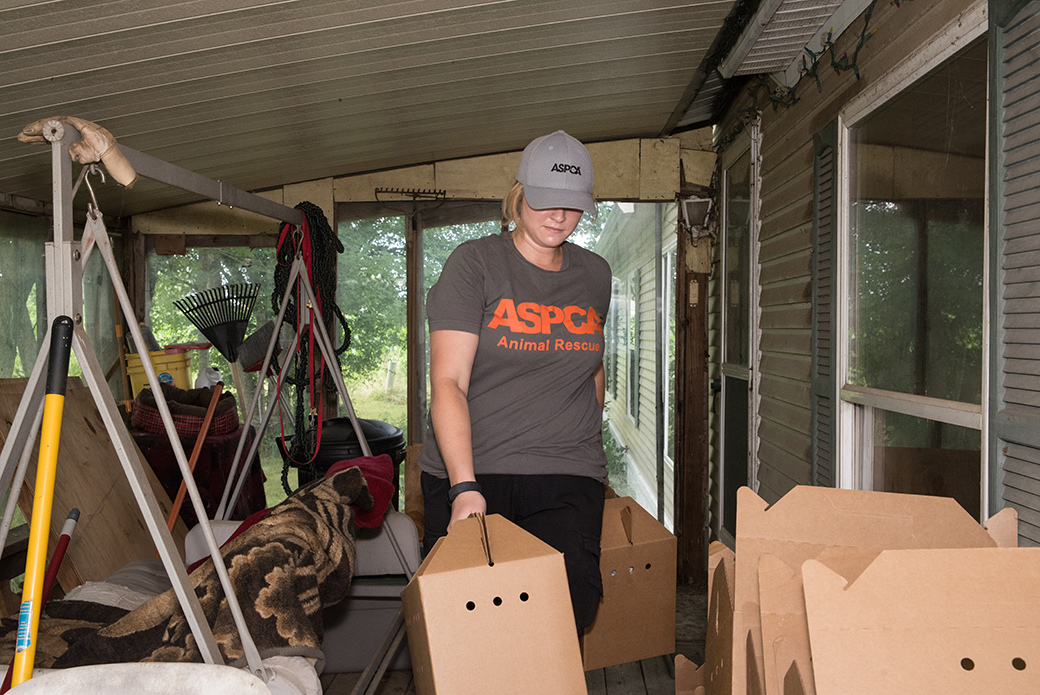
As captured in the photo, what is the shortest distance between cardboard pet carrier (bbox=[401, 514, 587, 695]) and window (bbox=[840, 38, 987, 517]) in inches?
42.3

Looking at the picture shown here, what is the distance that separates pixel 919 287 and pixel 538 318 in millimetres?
1058

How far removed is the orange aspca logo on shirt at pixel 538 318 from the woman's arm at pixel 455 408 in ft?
0.31

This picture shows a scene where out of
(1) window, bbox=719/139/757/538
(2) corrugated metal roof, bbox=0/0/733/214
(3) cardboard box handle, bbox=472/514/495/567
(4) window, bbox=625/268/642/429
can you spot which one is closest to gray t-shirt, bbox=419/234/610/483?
(3) cardboard box handle, bbox=472/514/495/567

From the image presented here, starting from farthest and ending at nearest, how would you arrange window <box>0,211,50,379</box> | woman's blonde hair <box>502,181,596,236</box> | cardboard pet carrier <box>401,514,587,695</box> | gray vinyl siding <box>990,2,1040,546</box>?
1. window <box>0,211,50,379</box>
2. woman's blonde hair <box>502,181,596,236</box>
3. gray vinyl siding <box>990,2,1040,546</box>
4. cardboard pet carrier <box>401,514,587,695</box>

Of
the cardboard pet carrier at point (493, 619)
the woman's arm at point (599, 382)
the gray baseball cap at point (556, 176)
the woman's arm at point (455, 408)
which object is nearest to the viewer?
the cardboard pet carrier at point (493, 619)

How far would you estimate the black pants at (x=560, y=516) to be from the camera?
187 centimetres

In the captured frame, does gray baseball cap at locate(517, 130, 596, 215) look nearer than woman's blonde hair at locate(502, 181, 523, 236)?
Yes

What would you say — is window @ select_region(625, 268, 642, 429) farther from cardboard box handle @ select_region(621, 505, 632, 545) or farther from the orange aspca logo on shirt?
the orange aspca logo on shirt

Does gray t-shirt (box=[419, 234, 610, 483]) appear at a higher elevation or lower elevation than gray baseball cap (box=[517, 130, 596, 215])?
lower

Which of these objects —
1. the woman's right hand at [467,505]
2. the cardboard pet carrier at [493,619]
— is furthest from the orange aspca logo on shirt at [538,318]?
the cardboard pet carrier at [493,619]

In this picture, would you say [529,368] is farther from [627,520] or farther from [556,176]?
[627,520]

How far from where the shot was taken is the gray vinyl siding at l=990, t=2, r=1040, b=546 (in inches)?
59.9

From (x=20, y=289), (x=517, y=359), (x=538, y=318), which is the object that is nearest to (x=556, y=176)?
(x=538, y=318)

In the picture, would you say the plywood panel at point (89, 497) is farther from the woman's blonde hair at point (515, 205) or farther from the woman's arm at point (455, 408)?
the woman's blonde hair at point (515, 205)
